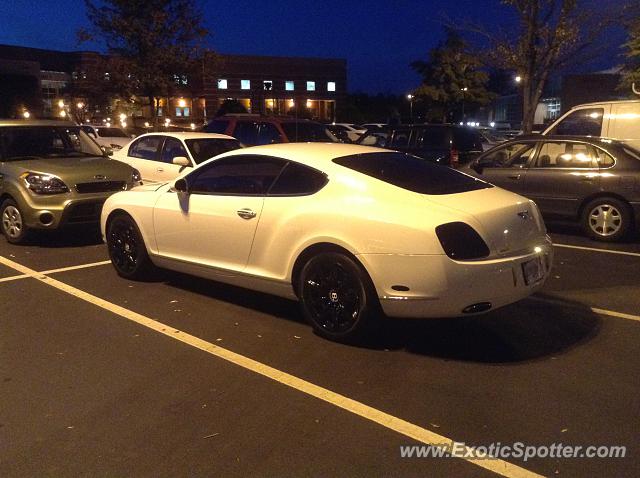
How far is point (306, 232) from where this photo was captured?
503cm

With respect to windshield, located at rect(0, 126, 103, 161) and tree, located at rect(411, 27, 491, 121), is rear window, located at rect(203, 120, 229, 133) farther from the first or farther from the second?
tree, located at rect(411, 27, 491, 121)

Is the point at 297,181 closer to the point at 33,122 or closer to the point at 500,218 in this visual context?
the point at 500,218

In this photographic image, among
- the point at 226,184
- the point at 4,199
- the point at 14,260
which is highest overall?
the point at 226,184

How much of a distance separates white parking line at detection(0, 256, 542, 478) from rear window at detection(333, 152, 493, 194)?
5.66 feet

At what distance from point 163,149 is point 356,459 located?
839 centimetres

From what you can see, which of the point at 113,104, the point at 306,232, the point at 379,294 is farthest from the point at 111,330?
the point at 113,104

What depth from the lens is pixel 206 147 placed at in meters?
10.6

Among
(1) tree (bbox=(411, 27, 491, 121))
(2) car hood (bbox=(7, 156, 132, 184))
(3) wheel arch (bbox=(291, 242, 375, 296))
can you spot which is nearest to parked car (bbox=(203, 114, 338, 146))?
(2) car hood (bbox=(7, 156, 132, 184))

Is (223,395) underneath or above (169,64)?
underneath

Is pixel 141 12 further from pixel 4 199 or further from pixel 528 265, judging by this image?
pixel 528 265

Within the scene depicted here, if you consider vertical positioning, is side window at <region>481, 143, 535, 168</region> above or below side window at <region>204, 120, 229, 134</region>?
below

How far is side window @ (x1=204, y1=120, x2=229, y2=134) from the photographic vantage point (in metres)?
13.0

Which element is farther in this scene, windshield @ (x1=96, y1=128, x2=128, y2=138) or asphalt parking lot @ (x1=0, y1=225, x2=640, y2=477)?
windshield @ (x1=96, y1=128, x2=128, y2=138)

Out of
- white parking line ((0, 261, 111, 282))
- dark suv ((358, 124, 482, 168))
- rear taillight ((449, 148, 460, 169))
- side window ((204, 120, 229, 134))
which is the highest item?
side window ((204, 120, 229, 134))
